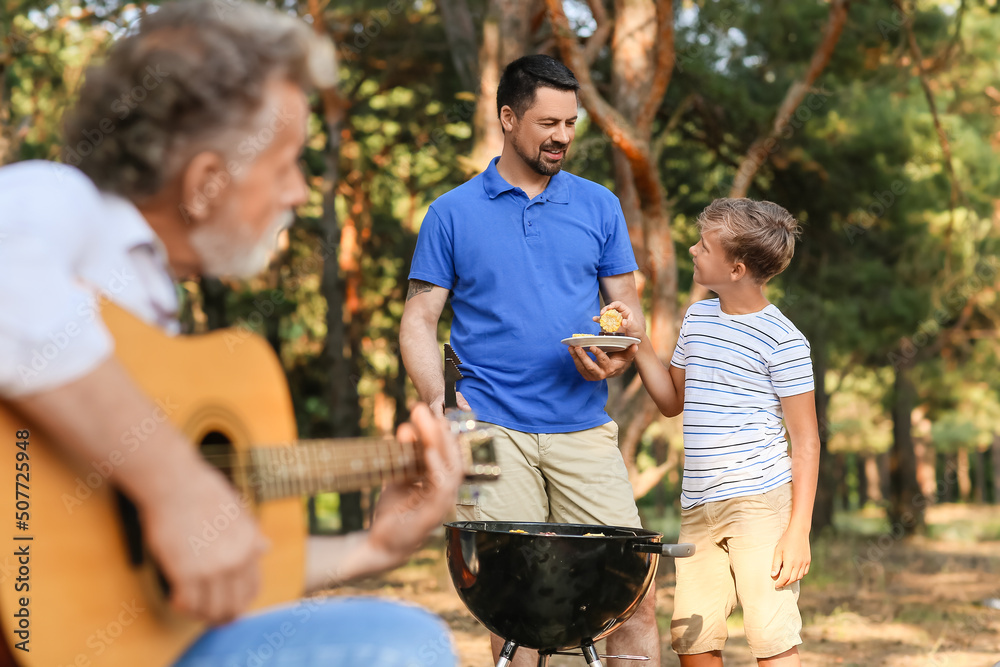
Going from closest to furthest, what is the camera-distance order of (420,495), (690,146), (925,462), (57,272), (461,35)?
(57,272) < (420,495) < (461,35) < (690,146) < (925,462)

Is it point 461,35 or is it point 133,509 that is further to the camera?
point 461,35

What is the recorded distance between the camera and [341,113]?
12.4 meters

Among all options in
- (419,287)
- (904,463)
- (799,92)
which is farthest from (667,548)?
(904,463)

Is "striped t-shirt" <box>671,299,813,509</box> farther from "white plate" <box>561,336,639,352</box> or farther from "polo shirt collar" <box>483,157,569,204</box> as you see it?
"polo shirt collar" <box>483,157,569,204</box>

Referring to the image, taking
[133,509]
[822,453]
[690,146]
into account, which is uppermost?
[690,146]

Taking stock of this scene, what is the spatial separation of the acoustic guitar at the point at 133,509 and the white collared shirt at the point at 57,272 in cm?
6

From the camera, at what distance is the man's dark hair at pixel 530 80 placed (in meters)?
3.35

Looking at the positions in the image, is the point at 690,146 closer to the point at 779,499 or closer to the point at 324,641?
the point at 779,499

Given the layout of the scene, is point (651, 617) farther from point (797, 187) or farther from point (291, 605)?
point (797, 187)

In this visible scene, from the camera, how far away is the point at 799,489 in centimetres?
314

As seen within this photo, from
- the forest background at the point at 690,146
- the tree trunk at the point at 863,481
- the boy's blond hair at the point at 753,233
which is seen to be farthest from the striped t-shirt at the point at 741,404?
the tree trunk at the point at 863,481

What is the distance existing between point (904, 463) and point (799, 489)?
42.4 feet

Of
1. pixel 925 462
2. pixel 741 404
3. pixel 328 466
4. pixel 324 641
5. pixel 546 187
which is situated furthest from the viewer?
pixel 925 462

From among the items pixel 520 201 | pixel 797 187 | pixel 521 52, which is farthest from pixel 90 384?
pixel 797 187
